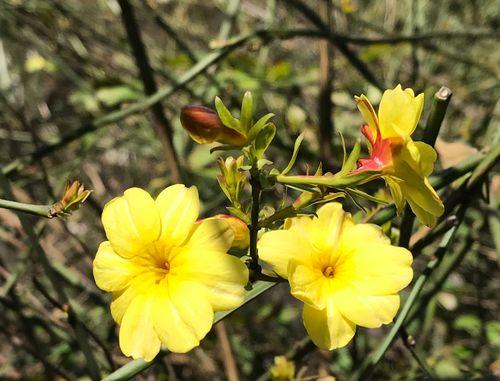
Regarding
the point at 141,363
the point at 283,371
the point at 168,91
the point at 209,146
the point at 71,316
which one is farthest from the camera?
the point at 209,146

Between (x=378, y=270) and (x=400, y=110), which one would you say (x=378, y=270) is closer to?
(x=378, y=270)

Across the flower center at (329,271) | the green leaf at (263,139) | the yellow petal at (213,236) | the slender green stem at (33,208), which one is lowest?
the flower center at (329,271)

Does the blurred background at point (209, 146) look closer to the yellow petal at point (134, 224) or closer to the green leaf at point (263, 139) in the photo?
the yellow petal at point (134, 224)

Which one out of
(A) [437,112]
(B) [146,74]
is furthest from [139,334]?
(B) [146,74]

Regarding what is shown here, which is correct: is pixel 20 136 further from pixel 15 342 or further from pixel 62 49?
pixel 15 342

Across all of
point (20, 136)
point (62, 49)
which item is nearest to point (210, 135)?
point (62, 49)

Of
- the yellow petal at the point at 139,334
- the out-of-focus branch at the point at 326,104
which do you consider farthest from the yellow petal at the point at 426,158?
the out-of-focus branch at the point at 326,104
